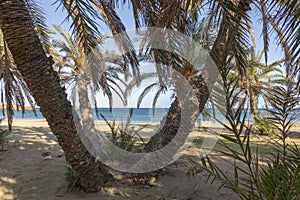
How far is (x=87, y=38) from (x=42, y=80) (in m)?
1.60

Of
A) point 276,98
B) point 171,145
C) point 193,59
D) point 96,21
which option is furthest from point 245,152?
point 193,59

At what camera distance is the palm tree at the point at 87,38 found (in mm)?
2357

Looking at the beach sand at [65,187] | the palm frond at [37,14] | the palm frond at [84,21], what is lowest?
the beach sand at [65,187]

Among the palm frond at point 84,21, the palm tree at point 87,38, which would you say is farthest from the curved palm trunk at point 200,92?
the palm frond at point 84,21

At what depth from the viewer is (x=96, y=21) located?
12.1 ft

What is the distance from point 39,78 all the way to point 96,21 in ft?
4.64

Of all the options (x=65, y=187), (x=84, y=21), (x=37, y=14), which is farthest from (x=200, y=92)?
(x=37, y=14)

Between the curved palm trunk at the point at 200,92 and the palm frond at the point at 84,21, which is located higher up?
the palm frond at the point at 84,21

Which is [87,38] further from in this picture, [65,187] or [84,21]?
[65,187]

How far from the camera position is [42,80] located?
9.21 ft

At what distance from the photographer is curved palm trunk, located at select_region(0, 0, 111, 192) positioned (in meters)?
2.57

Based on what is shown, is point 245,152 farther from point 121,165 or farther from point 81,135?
point 121,165

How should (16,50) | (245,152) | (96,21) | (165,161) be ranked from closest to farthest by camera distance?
(245,152) → (16,50) → (96,21) → (165,161)

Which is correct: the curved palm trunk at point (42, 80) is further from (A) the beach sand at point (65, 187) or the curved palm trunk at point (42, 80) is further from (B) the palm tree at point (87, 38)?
(A) the beach sand at point (65, 187)
